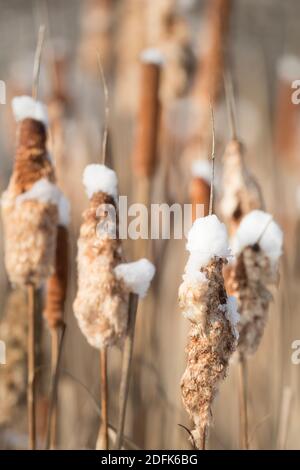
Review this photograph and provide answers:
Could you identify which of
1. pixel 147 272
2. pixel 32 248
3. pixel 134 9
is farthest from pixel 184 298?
pixel 134 9

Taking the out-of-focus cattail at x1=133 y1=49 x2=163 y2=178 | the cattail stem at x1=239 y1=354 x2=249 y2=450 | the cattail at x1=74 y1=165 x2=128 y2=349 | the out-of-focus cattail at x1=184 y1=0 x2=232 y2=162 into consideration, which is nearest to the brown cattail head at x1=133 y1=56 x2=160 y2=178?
the out-of-focus cattail at x1=133 y1=49 x2=163 y2=178

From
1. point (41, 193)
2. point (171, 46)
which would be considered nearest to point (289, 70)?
point (171, 46)

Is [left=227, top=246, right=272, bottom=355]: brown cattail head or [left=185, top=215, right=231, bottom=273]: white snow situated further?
[left=227, top=246, right=272, bottom=355]: brown cattail head

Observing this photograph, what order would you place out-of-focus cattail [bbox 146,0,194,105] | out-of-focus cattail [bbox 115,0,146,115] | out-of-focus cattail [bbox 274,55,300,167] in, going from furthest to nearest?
1. out-of-focus cattail [bbox 115,0,146,115]
2. out-of-focus cattail [bbox 146,0,194,105]
3. out-of-focus cattail [bbox 274,55,300,167]

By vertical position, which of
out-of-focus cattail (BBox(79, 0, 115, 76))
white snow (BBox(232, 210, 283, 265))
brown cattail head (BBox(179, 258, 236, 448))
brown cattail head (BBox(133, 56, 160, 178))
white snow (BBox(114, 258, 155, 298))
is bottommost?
brown cattail head (BBox(179, 258, 236, 448))

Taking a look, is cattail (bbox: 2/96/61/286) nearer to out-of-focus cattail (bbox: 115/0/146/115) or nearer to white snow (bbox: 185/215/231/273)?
white snow (bbox: 185/215/231/273)

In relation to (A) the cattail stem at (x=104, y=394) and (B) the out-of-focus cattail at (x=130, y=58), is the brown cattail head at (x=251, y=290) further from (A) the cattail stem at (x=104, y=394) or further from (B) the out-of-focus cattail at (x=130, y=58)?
(B) the out-of-focus cattail at (x=130, y=58)

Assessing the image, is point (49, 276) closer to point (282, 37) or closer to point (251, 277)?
point (251, 277)

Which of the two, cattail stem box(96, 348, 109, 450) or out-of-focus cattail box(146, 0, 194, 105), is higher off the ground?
out-of-focus cattail box(146, 0, 194, 105)

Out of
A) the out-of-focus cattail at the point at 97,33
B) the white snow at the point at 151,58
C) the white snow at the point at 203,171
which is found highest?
the out-of-focus cattail at the point at 97,33

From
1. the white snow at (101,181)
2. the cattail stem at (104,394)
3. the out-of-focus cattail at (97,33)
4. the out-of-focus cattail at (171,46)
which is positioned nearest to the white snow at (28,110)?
the white snow at (101,181)
